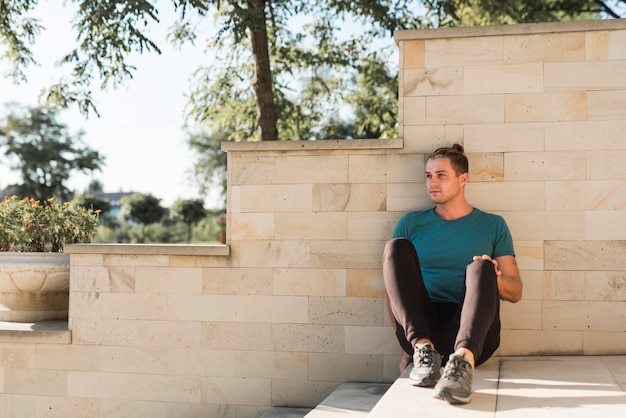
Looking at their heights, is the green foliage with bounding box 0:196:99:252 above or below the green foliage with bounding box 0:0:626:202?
below

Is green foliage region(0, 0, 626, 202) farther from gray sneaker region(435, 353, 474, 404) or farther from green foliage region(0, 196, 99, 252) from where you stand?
gray sneaker region(435, 353, 474, 404)

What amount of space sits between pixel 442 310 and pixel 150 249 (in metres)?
1.99

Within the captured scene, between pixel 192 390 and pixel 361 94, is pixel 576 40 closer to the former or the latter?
pixel 192 390

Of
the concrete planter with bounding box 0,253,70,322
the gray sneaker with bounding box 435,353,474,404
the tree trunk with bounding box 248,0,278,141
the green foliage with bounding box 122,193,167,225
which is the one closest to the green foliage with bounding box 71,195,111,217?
the green foliage with bounding box 122,193,167,225

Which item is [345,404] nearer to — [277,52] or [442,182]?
[442,182]

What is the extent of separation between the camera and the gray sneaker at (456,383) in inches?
120

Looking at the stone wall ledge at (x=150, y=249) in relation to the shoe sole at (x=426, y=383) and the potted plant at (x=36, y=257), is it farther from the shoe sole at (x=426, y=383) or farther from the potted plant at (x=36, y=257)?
the shoe sole at (x=426, y=383)

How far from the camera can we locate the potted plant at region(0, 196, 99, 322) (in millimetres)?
5457

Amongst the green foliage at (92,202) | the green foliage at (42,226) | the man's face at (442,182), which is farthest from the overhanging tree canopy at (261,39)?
the green foliage at (92,202)

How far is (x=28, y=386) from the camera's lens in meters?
4.98

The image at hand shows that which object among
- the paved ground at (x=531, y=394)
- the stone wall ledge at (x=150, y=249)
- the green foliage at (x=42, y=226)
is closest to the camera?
the paved ground at (x=531, y=394)

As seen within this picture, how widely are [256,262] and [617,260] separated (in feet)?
7.16

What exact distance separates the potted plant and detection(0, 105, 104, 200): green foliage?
131 feet

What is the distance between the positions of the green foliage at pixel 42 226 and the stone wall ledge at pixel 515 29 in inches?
112
